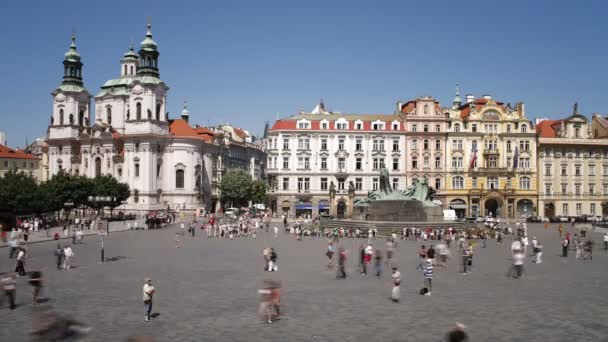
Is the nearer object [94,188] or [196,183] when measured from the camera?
[94,188]

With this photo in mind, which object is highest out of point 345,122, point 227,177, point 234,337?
point 345,122

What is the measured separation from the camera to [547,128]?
263ft

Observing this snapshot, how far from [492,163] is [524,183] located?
16.0ft

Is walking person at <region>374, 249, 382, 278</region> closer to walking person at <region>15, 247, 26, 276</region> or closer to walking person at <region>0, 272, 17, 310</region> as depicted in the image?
walking person at <region>0, 272, 17, 310</region>

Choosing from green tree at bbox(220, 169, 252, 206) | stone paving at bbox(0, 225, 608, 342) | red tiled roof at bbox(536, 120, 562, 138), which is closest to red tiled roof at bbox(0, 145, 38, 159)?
green tree at bbox(220, 169, 252, 206)

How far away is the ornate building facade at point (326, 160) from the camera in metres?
73.8

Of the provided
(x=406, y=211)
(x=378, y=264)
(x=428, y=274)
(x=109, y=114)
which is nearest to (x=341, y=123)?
(x=406, y=211)

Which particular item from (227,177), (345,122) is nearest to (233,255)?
→ (345,122)

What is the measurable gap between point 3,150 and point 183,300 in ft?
329

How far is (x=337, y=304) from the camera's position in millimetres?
16672

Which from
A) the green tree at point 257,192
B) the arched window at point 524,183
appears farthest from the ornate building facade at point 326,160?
the green tree at point 257,192

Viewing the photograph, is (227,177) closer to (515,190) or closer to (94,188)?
(94,188)

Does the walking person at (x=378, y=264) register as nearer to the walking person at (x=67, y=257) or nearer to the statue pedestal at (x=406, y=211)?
the walking person at (x=67, y=257)

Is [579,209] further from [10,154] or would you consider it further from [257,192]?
[10,154]
